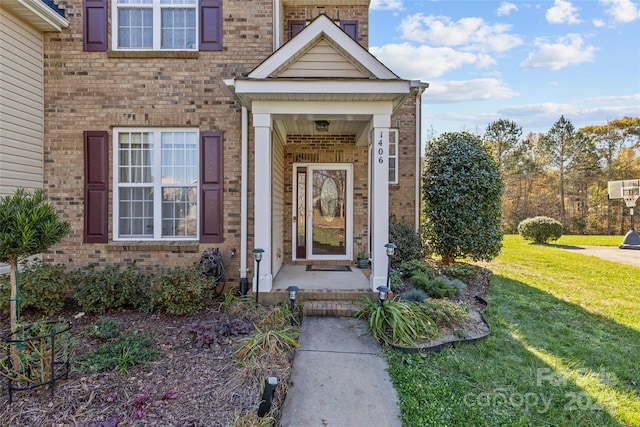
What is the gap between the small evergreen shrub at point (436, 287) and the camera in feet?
18.2

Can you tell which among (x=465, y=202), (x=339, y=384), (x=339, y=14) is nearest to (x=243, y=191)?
(x=339, y=384)

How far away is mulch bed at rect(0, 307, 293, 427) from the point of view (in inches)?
97.8

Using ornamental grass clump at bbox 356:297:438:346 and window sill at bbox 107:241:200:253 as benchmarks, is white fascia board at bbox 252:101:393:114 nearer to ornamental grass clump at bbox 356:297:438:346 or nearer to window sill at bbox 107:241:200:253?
window sill at bbox 107:241:200:253

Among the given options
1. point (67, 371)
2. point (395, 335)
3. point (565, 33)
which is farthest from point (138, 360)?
point (565, 33)

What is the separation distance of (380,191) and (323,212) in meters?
2.69

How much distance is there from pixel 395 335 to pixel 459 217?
15.5ft

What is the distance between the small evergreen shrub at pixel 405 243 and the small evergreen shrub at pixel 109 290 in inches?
196

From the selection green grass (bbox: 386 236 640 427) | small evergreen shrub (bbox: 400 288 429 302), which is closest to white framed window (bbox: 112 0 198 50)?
small evergreen shrub (bbox: 400 288 429 302)

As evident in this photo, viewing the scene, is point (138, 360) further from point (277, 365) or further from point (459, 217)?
point (459, 217)

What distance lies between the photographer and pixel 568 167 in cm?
2416

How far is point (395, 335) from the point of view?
3986 millimetres

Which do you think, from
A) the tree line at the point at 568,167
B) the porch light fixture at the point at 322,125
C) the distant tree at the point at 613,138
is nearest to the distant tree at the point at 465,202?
the porch light fixture at the point at 322,125

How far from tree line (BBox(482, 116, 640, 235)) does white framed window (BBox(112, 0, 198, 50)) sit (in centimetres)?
2223

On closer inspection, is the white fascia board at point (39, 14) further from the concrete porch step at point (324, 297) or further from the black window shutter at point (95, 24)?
the concrete porch step at point (324, 297)
